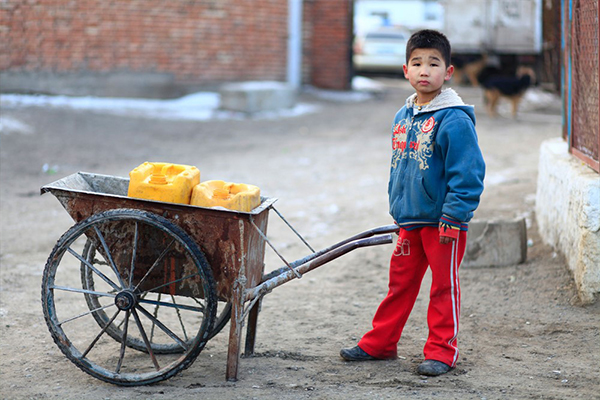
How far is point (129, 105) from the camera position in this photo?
42.2ft

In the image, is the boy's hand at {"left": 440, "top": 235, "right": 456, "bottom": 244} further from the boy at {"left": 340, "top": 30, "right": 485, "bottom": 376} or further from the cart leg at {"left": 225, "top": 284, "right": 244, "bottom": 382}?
the cart leg at {"left": 225, "top": 284, "right": 244, "bottom": 382}

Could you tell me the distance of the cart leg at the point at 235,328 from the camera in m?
3.26

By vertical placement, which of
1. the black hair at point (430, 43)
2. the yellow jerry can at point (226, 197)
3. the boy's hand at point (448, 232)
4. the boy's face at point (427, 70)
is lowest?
the boy's hand at point (448, 232)

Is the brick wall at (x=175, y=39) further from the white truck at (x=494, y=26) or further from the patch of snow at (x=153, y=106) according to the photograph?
the white truck at (x=494, y=26)

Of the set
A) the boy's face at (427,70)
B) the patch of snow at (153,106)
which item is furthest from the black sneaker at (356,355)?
the patch of snow at (153,106)

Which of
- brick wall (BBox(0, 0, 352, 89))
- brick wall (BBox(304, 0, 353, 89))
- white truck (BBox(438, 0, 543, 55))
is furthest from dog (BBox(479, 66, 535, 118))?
brick wall (BBox(0, 0, 352, 89))

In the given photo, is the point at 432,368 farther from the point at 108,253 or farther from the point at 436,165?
the point at 108,253

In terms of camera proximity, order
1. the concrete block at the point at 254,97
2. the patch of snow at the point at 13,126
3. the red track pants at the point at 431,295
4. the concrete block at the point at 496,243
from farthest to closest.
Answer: the concrete block at the point at 254,97 → the patch of snow at the point at 13,126 → the concrete block at the point at 496,243 → the red track pants at the point at 431,295

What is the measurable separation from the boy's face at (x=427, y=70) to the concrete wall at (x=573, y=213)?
1388 mm

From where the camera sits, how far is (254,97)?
13562mm

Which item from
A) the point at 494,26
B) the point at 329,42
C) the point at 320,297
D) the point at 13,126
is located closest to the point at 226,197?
the point at 320,297

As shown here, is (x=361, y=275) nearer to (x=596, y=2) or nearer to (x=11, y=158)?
(x=596, y=2)

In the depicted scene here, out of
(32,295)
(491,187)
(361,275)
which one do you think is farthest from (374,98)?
(32,295)

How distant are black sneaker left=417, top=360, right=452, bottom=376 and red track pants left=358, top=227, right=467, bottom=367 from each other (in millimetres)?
24
